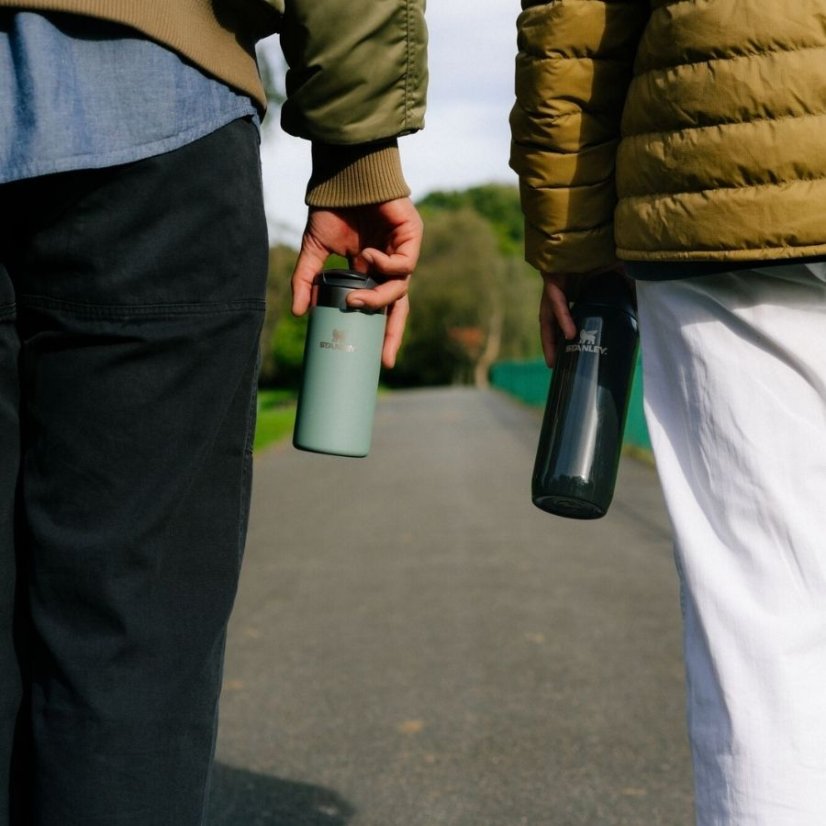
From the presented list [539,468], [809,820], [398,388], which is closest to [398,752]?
[539,468]

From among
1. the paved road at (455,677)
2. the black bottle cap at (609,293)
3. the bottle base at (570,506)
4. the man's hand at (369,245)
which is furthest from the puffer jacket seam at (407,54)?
the paved road at (455,677)

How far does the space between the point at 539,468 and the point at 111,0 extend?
1087 millimetres

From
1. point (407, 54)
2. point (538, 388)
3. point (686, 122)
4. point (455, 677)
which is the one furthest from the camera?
point (538, 388)

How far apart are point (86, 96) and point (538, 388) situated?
1029 inches

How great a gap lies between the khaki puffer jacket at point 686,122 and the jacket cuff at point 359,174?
28cm

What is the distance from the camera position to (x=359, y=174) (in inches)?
74.9

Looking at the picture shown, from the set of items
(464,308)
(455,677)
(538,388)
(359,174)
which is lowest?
(464,308)

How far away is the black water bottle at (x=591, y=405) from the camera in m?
2.09

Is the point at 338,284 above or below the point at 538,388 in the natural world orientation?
above

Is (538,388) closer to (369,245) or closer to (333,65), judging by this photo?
(369,245)

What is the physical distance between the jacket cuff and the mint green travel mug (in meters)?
0.15

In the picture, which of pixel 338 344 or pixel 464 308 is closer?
pixel 338 344

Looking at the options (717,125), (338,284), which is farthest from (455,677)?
(717,125)

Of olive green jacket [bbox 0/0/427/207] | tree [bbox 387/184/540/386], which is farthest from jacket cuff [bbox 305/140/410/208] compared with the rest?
tree [bbox 387/184/540/386]
